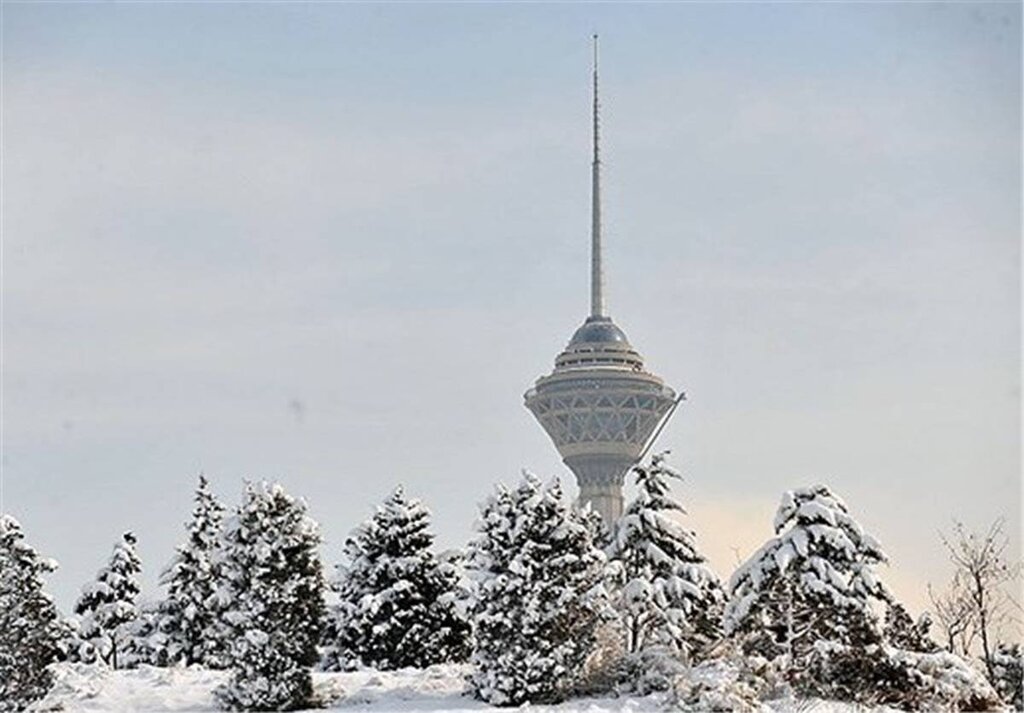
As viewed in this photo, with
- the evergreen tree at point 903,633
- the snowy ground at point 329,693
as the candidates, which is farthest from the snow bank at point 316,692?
the evergreen tree at point 903,633

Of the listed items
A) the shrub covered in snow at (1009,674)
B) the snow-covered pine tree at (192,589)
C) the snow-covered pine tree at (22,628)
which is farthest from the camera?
the snow-covered pine tree at (192,589)

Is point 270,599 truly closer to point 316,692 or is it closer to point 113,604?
point 316,692

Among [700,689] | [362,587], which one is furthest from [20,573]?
[700,689]

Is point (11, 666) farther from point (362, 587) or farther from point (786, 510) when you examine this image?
point (786, 510)

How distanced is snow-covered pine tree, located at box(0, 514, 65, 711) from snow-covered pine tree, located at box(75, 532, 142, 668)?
36.8 ft

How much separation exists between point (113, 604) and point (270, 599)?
17116mm

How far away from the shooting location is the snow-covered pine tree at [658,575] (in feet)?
128

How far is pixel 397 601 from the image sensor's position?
40.8 m

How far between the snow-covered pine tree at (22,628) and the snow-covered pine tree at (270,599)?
3.89 metres

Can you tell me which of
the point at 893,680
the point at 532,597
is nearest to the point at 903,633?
the point at 893,680

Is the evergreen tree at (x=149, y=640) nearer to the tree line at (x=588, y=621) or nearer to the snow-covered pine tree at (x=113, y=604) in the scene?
the snow-covered pine tree at (x=113, y=604)

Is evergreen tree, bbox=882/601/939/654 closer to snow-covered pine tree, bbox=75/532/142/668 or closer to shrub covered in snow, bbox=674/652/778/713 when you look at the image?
shrub covered in snow, bbox=674/652/778/713

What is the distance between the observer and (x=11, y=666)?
32.9 meters

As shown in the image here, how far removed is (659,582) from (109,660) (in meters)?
18.5
